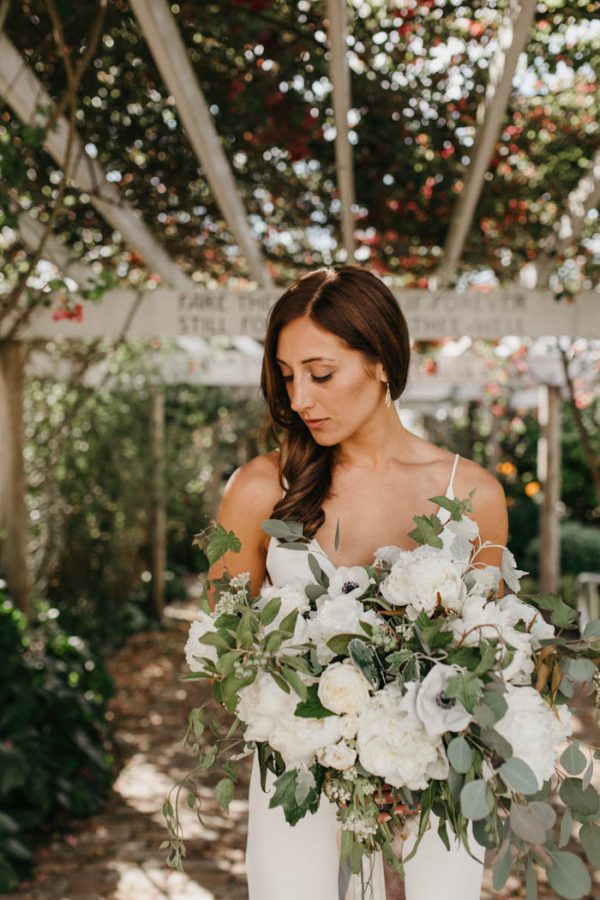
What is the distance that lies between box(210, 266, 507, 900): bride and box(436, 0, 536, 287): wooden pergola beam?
3.06 ft

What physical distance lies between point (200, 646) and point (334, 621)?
24 centimetres

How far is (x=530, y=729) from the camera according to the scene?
1200mm

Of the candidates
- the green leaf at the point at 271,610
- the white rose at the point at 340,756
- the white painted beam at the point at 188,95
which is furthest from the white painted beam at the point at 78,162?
the white rose at the point at 340,756

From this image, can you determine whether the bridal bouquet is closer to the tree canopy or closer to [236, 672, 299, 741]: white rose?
[236, 672, 299, 741]: white rose

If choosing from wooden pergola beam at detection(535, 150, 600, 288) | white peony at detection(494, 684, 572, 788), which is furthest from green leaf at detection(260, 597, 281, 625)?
wooden pergola beam at detection(535, 150, 600, 288)

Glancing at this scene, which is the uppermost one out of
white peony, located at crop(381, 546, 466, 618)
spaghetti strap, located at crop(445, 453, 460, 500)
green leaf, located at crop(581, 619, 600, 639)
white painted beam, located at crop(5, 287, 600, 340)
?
white painted beam, located at crop(5, 287, 600, 340)

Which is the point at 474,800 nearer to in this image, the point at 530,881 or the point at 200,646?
the point at 530,881

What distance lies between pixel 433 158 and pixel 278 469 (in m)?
2.40


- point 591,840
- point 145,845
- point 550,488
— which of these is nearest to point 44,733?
point 145,845

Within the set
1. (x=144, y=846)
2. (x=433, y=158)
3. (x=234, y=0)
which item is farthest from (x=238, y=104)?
(x=144, y=846)

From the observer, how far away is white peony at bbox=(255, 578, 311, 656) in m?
1.32

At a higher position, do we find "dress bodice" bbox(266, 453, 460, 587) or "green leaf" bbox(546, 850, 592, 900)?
"dress bodice" bbox(266, 453, 460, 587)

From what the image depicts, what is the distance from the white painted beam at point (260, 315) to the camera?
416 centimetres

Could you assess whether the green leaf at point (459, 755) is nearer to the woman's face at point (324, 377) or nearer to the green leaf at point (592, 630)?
the green leaf at point (592, 630)
